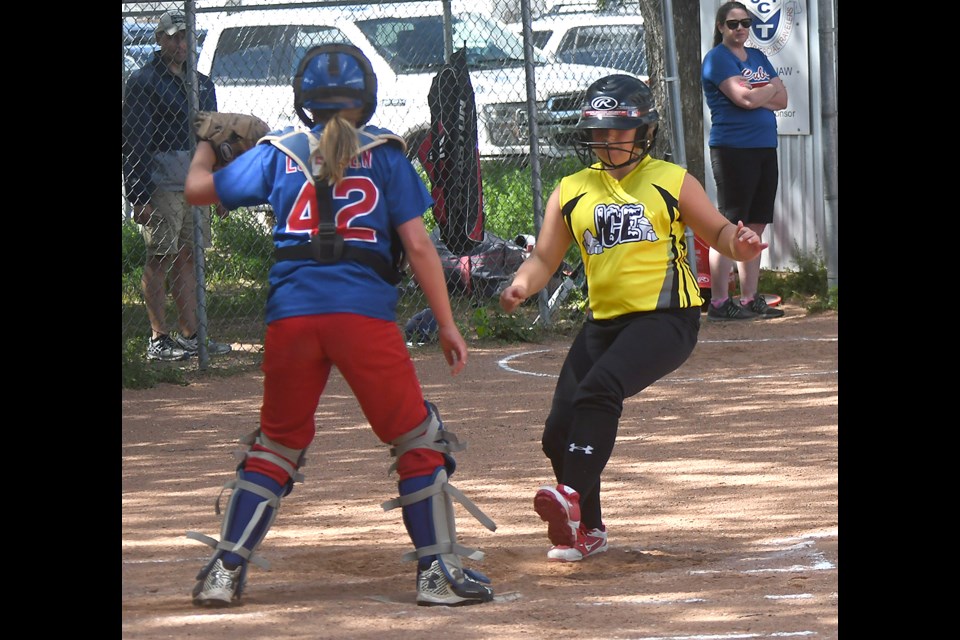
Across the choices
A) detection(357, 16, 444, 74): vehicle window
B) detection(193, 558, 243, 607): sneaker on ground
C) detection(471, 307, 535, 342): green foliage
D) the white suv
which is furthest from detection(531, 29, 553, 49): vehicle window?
detection(193, 558, 243, 607): sneaker on ground

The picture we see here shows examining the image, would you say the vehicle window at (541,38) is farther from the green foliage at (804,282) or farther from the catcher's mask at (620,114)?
the catcher's mask at (620,114)

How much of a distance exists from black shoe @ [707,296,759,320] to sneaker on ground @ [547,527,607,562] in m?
5.79

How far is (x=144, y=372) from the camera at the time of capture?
9.30 m

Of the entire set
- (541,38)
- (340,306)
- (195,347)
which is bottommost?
(195,347)

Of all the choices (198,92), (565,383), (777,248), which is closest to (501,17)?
(777,248)

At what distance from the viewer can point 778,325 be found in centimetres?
1087

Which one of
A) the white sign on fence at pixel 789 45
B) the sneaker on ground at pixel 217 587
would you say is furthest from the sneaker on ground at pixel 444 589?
the white sign on fence at pixel 789 45

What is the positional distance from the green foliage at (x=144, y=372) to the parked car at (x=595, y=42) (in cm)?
786

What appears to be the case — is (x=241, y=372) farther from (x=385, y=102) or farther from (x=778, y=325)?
(x=385, y=102)

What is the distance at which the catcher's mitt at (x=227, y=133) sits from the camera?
487cm

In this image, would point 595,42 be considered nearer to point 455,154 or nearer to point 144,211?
point 455,154

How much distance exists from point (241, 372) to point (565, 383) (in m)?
4.60

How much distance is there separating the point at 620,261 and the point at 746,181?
5.41 metres

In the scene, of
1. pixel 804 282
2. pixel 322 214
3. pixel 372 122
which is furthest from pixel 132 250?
pixel 322 214
